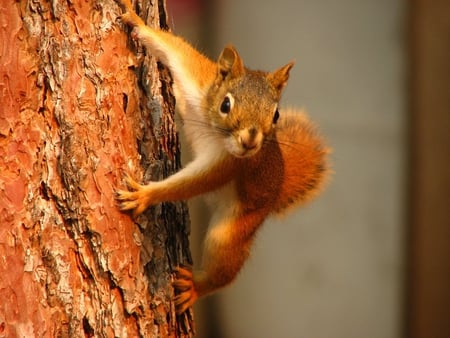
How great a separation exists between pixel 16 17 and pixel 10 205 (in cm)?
38

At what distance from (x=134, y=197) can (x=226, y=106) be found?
0.34m

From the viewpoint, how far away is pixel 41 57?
1.70m

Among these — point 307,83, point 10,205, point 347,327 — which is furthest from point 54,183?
point 347,327

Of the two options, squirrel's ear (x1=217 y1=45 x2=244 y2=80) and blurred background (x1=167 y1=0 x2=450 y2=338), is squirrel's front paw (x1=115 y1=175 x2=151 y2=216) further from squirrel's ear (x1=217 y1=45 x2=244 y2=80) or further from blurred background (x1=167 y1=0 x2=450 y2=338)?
blurred background (x1=167 y1=0 x2=450 y2=338)

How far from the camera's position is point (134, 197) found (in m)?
1.78

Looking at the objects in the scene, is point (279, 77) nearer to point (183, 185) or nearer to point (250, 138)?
point (250, 138)

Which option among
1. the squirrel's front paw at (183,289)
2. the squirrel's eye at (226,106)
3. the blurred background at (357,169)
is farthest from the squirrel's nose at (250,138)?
the blurred background at (357,169)

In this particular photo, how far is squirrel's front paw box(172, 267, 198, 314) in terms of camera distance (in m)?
1.95

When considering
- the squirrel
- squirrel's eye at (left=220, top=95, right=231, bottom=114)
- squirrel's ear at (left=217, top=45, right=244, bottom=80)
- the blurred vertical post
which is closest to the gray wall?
the blurred vertical post

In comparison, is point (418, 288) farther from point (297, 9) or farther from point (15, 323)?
point (15, 323)

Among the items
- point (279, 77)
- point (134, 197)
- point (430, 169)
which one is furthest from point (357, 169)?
point (134, 197)

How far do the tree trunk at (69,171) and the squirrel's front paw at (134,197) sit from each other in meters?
0.02

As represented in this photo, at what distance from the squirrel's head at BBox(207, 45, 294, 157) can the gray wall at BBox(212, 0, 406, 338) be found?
1339 millimetres

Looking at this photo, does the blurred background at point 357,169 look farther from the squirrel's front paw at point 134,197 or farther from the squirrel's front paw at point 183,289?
the squirrel's front paw at point 134,197
